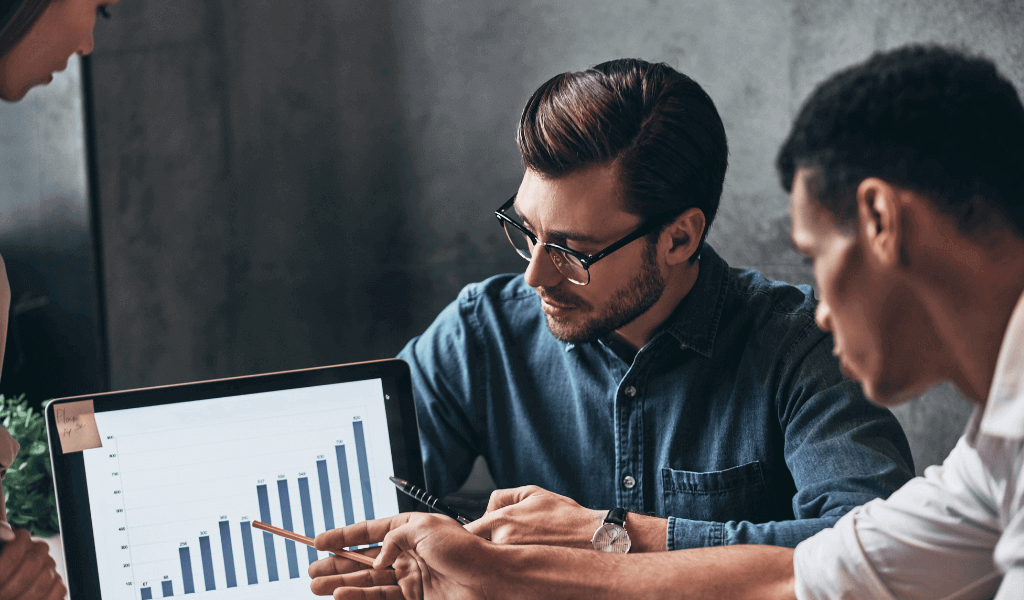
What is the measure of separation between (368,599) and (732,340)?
27.6 inches

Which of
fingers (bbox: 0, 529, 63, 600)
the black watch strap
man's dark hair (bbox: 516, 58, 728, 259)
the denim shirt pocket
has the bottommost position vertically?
the denim shirt pocket

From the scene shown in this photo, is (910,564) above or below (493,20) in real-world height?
below

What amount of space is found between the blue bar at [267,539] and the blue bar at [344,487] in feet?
0.32

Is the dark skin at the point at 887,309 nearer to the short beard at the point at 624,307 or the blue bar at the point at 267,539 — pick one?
the blue bar at the point at 267,539

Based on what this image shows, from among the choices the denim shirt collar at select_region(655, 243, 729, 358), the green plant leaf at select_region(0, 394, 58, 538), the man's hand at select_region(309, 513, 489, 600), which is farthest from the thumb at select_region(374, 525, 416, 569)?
the green plant leaf at select_region(0, 394, 58, 538)

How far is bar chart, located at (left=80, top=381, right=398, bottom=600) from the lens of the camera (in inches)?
37.8

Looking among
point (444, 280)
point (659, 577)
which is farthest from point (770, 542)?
point (444, 280)

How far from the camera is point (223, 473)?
1.00 metres

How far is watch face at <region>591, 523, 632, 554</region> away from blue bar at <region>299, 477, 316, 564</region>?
38 centimetres

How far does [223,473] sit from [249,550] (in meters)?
0.10

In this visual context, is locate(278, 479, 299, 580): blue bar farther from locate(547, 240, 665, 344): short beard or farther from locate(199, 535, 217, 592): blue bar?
locate(547, 240, 665, 344): short beard

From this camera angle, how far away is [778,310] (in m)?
1.29

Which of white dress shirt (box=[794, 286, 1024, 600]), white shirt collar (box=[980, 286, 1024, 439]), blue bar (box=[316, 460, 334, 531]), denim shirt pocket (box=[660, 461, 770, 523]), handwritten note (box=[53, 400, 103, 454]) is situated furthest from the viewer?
denim shirt pocket (box=[660, 461, 770, 523])

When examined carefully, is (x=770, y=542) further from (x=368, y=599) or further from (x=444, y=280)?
(x=444, y=280)
